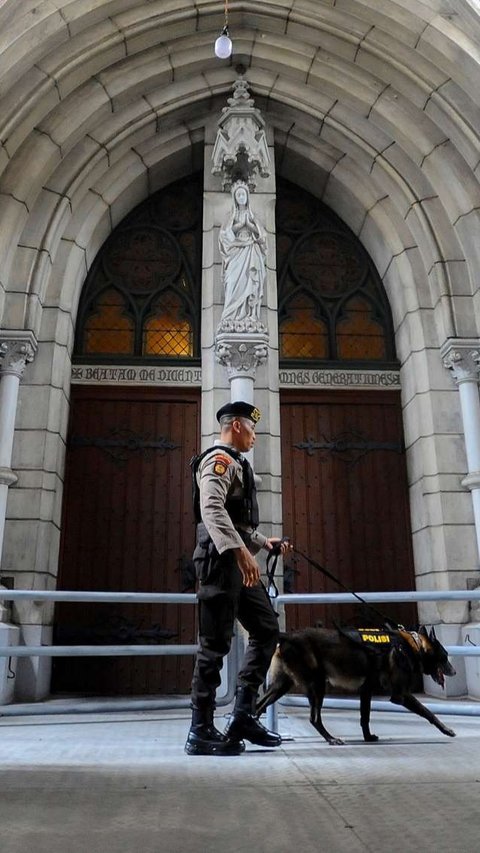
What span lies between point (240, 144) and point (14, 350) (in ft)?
10.8

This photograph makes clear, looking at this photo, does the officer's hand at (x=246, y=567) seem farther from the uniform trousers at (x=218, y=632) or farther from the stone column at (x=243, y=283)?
the stone column at (x=243, y=283)

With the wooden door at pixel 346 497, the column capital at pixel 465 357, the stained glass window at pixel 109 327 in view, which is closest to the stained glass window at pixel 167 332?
the stained glass window at pixel 109 327

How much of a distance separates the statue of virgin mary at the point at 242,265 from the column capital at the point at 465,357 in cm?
199

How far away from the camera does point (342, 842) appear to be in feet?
5.41

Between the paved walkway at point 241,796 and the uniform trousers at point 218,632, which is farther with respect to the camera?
the uniform trousers at point 218,632

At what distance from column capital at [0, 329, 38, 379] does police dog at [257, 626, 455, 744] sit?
13.4 ft

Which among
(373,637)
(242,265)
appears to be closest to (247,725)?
(373,637)

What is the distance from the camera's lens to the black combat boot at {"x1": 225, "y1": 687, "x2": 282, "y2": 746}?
2.93 meters

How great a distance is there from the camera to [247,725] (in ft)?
9.66

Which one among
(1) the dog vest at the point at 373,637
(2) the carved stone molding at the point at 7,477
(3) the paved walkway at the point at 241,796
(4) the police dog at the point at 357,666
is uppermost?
(2) the carved stone molding at the point at 7,477

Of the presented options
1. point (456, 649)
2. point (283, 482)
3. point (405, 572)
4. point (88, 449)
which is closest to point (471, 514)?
point (405, 572)

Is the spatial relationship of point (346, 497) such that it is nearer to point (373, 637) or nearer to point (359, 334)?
point (359, 334)

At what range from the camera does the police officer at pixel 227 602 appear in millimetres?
2928

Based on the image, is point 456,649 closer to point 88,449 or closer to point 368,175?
Result: point 88,449
